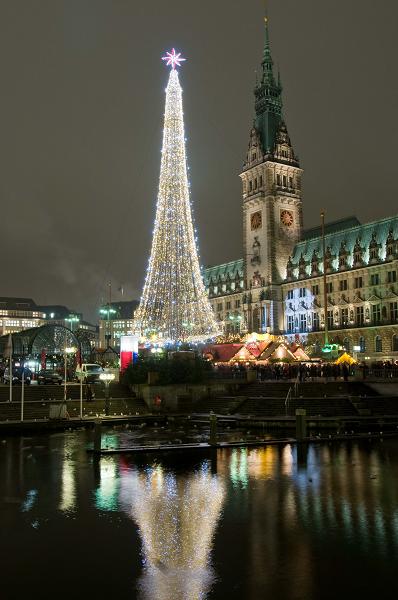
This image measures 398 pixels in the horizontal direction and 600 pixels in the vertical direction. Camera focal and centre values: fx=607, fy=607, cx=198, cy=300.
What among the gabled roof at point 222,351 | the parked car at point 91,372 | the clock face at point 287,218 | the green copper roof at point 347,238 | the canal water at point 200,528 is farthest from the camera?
the clock face at point 287,218

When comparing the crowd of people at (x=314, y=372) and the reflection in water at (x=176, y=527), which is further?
the crowd of people at (x=314, y=372)

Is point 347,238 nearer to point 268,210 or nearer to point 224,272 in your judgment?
point 268,210

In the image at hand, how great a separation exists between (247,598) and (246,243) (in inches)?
4877

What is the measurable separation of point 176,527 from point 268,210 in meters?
113

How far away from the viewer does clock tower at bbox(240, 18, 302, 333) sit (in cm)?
12744

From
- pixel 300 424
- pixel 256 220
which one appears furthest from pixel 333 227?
pixel 300 424

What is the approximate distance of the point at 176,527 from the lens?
1870 cm

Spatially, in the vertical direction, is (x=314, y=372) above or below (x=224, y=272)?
below

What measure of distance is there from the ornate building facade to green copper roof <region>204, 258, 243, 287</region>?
6.84 m

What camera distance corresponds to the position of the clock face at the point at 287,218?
129500mm

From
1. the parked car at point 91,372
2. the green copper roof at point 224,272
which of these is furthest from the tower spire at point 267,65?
the parked car at point 91,372

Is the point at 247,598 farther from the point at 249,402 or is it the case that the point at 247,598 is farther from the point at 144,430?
the point at 249,402

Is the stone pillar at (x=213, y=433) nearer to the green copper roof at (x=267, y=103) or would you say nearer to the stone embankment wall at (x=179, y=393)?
the stone embankment wall at (x=179, y=393)

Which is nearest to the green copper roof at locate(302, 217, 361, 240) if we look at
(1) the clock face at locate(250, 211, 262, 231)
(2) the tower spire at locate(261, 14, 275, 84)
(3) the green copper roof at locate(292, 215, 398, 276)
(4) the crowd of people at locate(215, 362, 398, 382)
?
(3) the green copper roof at locate(292, 215, 398, 276)
